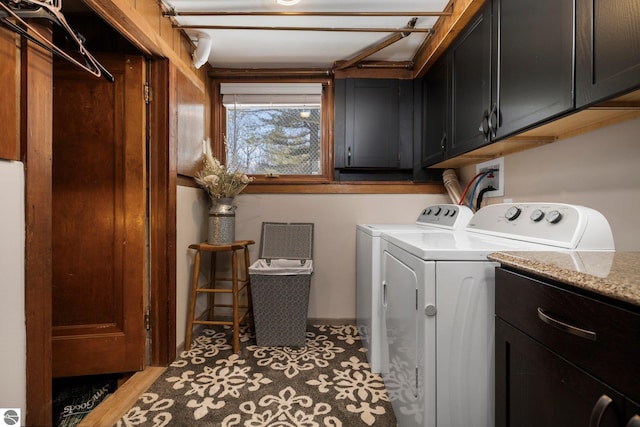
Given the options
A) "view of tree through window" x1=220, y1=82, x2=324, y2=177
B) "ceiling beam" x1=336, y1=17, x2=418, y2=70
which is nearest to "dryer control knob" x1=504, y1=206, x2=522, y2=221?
"ceiling beam" x1=336, y1=17, x2=418, y2=70

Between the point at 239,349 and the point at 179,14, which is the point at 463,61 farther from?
the point at 239,349

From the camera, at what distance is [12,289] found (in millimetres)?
935

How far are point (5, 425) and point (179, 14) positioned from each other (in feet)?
6.58

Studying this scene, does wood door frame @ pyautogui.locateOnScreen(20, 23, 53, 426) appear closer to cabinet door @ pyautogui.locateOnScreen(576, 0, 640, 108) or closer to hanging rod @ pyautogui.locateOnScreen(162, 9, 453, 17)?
hanging rod @ pyautogui.locateOnScreen(162, 9, 453, 17)

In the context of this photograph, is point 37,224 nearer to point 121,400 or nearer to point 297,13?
point 121,400

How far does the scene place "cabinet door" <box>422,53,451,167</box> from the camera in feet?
6.24

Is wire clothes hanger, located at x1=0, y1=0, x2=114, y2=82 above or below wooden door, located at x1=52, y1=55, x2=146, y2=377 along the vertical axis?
above

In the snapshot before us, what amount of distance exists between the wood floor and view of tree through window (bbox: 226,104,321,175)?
5.25 feet

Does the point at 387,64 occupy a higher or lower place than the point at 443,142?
higher

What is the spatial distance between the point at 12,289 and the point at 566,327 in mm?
1492

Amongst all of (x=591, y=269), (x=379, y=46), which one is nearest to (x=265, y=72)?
(x=379, y=46)

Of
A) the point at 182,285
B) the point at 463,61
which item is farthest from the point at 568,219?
the point at 182,285

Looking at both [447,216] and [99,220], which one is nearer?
[99,220]

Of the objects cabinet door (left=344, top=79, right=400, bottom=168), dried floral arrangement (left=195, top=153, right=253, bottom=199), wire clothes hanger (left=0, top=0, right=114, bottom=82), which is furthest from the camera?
cabinet door (left=344, top=79, right=400, bottom=168)
